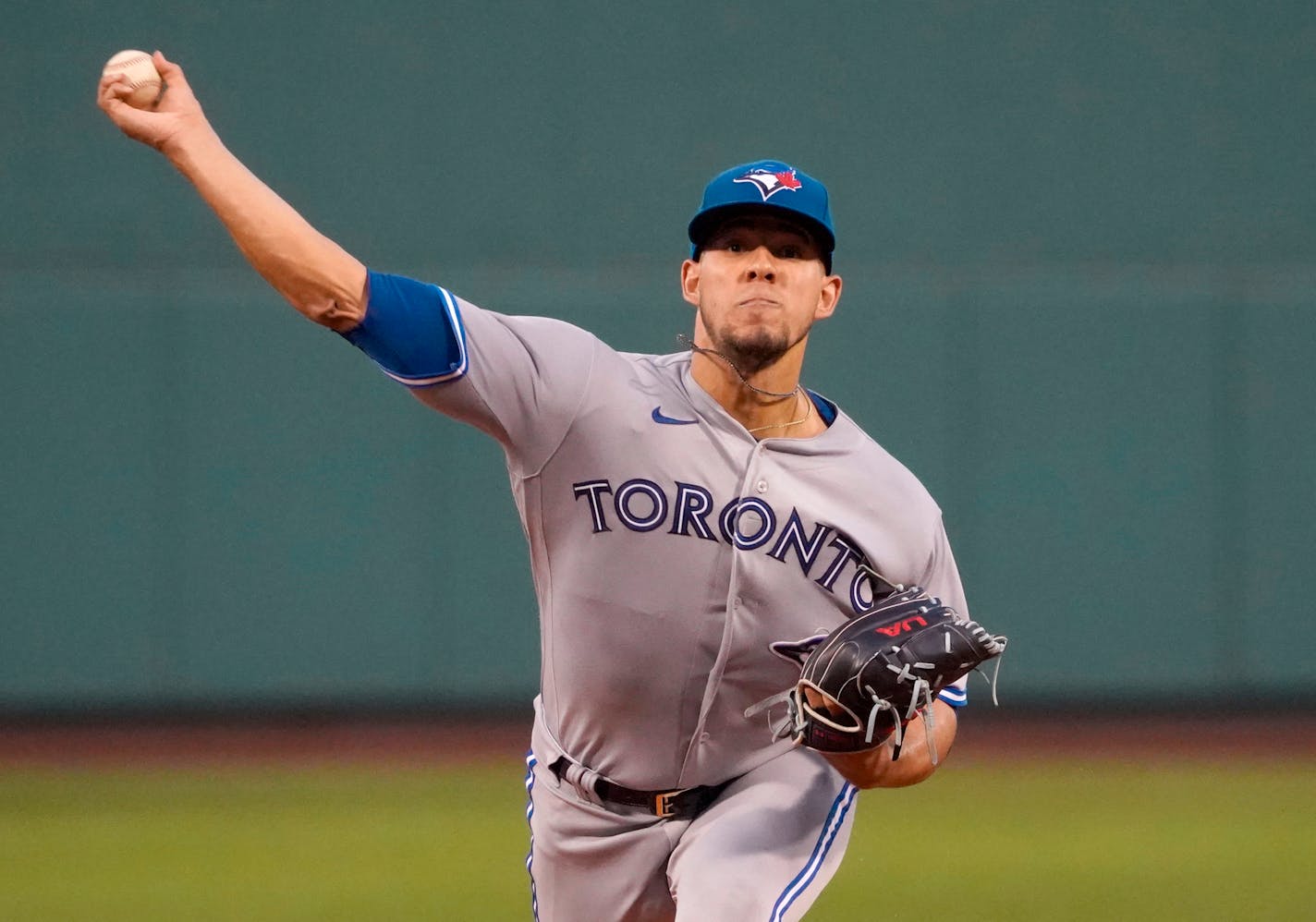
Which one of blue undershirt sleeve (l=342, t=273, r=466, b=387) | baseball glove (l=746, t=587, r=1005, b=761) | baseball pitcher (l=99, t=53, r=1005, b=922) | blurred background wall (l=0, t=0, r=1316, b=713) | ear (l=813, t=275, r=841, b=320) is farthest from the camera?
blurred background wall (l=0, t=0, r=1316, b=713)

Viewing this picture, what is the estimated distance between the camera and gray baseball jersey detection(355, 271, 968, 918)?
10.2 ft

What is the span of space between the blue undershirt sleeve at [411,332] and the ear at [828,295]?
34.3 inches

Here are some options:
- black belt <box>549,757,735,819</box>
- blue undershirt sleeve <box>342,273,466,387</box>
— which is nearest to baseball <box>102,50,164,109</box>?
blue undershirt sleeve <box>342,273,466,387</box>

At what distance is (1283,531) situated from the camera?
8781mm

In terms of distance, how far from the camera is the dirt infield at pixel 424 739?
804cm

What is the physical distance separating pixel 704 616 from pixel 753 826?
0.41 metres

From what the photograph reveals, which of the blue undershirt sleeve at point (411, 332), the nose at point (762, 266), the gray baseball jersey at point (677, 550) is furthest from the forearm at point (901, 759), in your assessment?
the blue undershirt sleeve at point (411, 332)

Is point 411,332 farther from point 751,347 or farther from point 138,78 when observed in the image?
point 751,347

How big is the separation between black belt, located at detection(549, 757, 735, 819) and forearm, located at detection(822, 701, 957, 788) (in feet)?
1.02

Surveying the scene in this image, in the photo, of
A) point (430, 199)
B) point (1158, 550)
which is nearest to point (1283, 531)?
point (1158, 550)

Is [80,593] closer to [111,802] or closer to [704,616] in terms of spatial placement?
[111,802]

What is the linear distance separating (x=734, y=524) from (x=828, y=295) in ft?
1.80

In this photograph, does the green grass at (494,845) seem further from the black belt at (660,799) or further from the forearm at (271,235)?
the forearm at (271,235)

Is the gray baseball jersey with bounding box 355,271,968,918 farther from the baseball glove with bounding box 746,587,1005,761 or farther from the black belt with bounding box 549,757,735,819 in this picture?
the baseball glove with bounding box 746,587,1005,761
